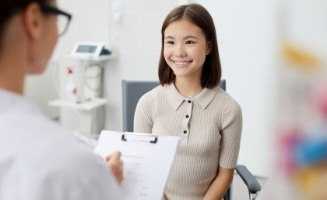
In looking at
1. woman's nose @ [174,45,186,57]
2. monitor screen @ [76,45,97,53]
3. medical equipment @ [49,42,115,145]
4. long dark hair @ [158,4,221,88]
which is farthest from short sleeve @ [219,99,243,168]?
monitor screen @ [76,45,97,53]

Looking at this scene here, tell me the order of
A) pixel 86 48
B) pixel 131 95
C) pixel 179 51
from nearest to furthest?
pixel 179 51
pixel 131 95
pixel 86 48

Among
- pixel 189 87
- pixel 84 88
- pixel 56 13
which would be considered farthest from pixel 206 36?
pixel 84 88

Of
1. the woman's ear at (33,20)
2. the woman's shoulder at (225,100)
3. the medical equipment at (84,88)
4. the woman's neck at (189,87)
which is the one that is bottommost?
the medical equipment at (84,88)

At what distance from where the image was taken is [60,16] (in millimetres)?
550

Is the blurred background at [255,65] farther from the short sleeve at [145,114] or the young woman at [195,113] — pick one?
the short sleeve at [145,114]

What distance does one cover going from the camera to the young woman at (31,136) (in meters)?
0.49

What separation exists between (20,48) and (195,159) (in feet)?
2.50

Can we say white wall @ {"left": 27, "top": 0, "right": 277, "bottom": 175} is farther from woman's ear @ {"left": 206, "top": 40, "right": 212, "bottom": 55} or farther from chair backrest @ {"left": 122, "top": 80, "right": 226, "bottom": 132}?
woman's ear @ {"left": 206, "top": 40, "right": 212, "bottom": 55}

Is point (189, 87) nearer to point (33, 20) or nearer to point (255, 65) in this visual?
point (255, 65)

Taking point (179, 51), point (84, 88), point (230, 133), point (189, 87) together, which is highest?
point (179, 51)

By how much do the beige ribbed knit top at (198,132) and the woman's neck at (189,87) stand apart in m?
0.02

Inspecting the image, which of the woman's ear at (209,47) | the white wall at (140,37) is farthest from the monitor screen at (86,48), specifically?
the woman's ear at (209,47)

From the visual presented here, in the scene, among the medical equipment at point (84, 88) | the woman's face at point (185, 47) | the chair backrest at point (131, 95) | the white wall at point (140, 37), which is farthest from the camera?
the medical equipment at point (84, 88)

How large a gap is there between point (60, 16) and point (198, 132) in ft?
2.33
